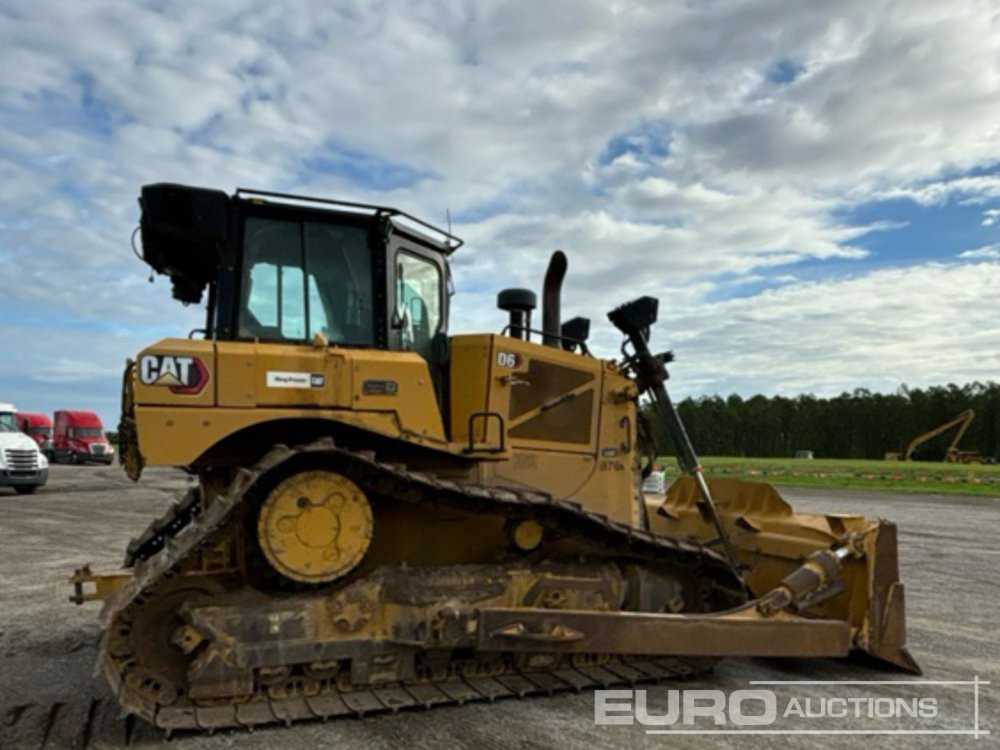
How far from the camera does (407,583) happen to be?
16.1 ft

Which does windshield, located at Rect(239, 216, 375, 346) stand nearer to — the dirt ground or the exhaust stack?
the exhaust stack

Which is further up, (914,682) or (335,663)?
(335,663)

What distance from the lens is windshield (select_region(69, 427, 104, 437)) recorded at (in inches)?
1620

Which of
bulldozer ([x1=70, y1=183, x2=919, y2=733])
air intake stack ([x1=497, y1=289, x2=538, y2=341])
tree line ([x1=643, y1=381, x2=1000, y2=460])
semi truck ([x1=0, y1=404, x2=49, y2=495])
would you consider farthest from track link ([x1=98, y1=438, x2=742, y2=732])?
tree line ([x1=643, y1=381, x2=1000, y2=460])

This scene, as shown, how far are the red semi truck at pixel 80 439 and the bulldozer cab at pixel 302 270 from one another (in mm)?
40685

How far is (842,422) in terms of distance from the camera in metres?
88.7

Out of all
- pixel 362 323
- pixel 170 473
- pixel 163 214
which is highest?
pixel 163 214

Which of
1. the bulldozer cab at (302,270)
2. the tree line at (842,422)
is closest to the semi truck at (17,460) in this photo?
the bulldozer cab at (302,270)

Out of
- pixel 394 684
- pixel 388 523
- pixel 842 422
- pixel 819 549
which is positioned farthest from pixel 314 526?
pixel 842 422

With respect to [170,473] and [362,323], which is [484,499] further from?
[170,473]

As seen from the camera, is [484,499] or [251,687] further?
[484,499]

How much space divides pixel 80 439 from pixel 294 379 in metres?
42.2

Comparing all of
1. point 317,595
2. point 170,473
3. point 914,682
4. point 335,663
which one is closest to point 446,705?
point 335,663

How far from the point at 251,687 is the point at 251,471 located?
4.34ft
